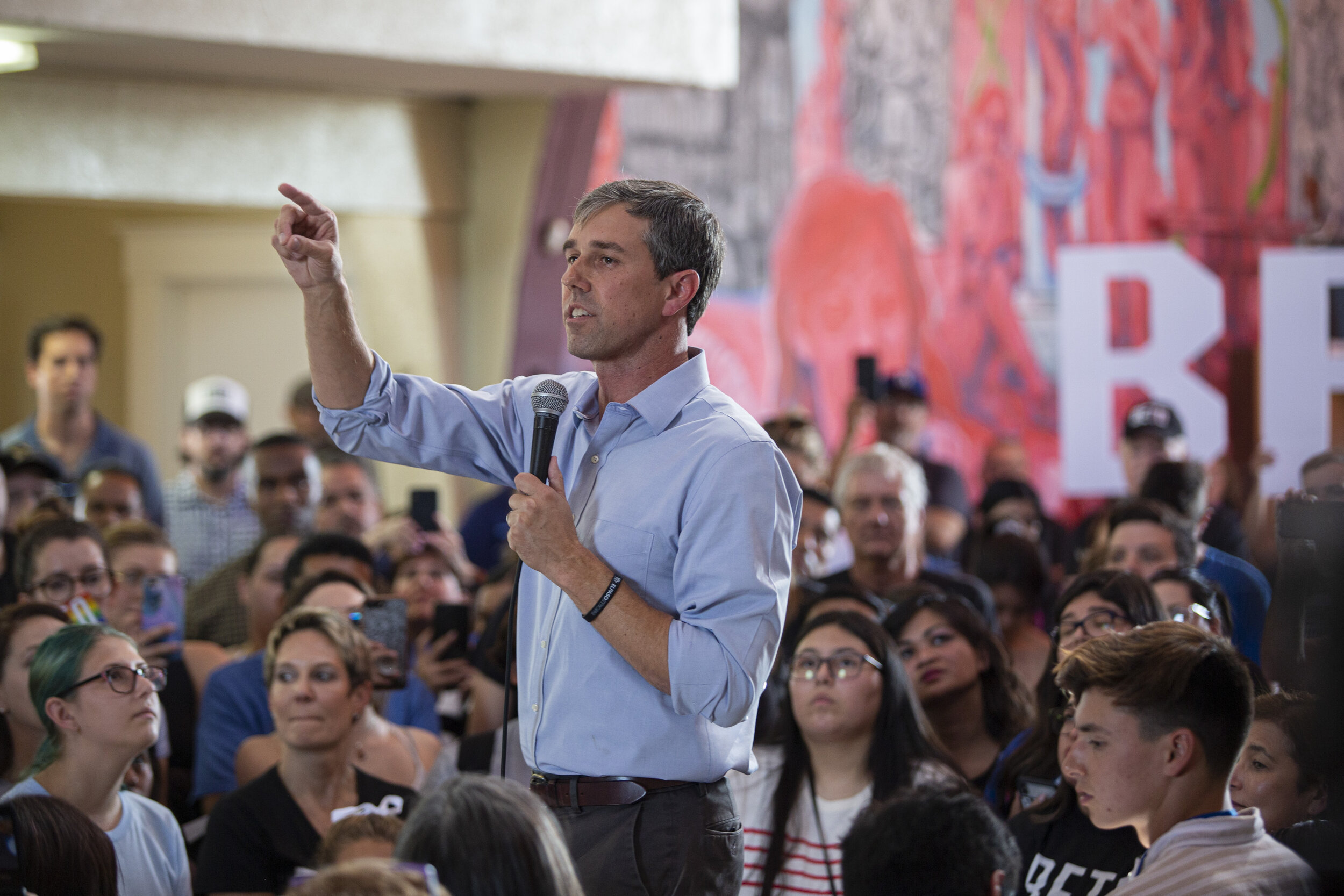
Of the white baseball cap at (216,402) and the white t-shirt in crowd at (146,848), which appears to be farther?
the white baseball cap at (216,402)

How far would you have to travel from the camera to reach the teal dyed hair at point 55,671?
2.86 meters

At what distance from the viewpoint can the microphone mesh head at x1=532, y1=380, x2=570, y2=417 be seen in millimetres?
2008

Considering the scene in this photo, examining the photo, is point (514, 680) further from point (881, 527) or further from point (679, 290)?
point (679, 290)

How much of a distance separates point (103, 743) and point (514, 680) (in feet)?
4.05

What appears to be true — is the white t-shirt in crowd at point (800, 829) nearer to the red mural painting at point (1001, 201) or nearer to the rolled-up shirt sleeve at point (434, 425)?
the rolled-up shirt sleeve at point (434, 425)

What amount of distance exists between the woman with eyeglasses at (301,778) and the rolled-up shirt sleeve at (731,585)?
130 centimetres

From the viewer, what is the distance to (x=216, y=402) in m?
5.83

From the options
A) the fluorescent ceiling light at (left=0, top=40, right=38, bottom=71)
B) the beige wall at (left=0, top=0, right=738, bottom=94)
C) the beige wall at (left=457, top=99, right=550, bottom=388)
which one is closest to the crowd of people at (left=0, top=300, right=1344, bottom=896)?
the fluorescent ceiling light at (left=0, top=40, right=38, bottom=71)

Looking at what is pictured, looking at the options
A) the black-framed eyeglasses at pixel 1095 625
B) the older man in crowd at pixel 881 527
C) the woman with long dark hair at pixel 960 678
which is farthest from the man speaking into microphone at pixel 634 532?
the older man in crowd at pixel 881 527

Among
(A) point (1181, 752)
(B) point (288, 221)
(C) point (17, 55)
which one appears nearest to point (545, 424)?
(B) point (288, 221)

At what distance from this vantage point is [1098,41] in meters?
7.28

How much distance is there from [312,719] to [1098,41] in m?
5.59

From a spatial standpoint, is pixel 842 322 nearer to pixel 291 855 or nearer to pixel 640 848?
pixel 291 855

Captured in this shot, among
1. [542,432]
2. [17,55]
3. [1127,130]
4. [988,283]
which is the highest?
[1127,130]
